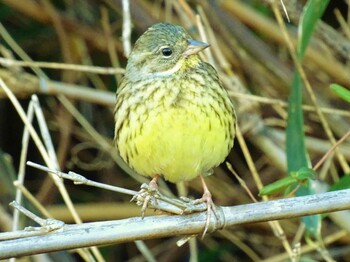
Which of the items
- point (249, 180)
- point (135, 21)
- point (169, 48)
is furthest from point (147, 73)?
point (249, 180)

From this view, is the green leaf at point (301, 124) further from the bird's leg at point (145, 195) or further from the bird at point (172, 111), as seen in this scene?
the bird's leg at point (145, 195)

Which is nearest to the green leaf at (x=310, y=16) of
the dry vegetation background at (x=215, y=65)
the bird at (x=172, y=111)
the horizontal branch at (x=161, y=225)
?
the bird at (x=172, y=111)

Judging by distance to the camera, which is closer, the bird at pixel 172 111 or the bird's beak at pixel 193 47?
the bird at pixel 172 111

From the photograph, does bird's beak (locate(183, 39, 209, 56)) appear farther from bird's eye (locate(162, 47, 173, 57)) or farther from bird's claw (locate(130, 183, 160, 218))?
bird's claw (locate(130, 183, 160, 218))

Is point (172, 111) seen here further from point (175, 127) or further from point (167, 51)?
point (167, 51)

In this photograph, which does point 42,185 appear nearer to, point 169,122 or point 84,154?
point 84,154

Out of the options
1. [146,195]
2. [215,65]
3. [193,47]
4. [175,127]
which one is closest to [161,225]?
[146,195]
